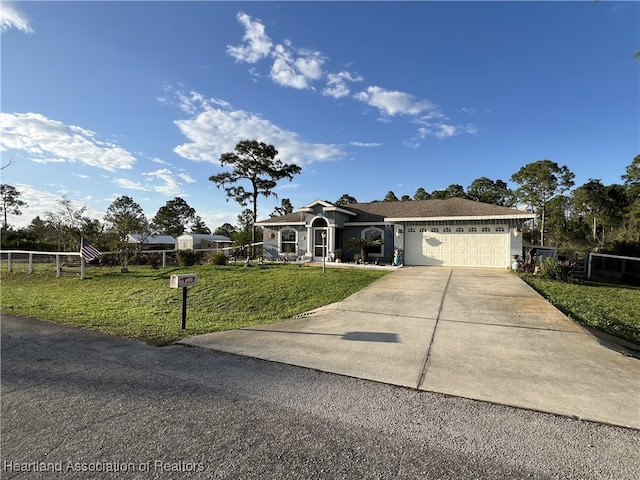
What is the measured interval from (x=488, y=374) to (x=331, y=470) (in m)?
2.64

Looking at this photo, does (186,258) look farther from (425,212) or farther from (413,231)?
(425,212)

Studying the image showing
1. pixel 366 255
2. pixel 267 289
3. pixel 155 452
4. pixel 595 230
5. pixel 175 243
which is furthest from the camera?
pixel 175 243

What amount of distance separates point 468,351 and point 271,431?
338 cm

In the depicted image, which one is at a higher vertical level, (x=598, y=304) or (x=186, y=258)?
(x=186, y=258)

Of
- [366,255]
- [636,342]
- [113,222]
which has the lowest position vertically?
[636,342]

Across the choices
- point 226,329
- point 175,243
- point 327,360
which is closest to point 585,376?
point 327,360

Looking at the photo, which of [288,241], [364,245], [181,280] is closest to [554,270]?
[364,245]

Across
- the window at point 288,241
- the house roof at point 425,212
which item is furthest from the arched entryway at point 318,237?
the window at point 288,241

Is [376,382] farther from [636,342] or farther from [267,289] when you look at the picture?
[267,289]

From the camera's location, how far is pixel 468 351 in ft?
15.5

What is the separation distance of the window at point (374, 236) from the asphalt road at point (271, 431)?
14748 millimetres

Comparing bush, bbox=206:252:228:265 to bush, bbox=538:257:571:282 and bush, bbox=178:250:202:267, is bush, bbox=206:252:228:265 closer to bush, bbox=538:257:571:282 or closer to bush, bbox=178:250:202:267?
bush, bbox=178:250:202:267

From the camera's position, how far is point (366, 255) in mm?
17047

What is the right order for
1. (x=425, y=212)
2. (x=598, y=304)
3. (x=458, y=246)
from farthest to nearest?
(x=425, y=212) → (x=458, y=246) → (x=598, y=304)
